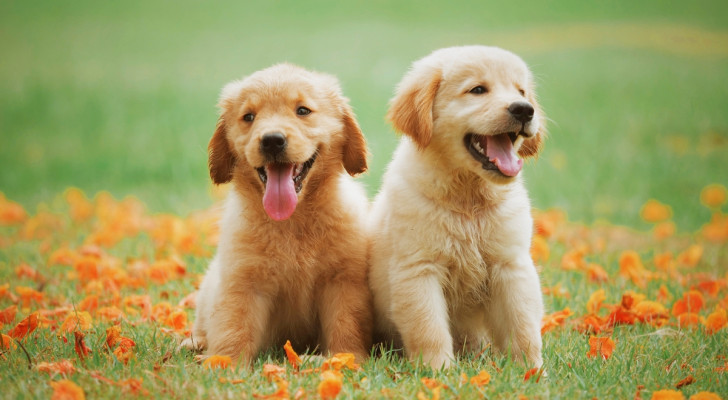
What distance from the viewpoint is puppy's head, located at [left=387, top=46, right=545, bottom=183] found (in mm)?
3203

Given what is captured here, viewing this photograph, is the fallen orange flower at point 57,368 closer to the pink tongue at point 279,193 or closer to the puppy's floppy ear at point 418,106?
the pink tongue at point 279,193

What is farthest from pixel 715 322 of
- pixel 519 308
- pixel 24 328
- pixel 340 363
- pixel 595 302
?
pixel 24 328

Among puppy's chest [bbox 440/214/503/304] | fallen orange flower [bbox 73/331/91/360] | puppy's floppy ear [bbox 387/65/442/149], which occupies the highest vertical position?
puppy's floppy ear [bbox 387/65/442/149]

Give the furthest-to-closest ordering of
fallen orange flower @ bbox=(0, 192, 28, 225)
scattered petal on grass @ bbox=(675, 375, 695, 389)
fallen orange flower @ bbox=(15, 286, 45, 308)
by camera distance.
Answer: fallen orange flower @ bbox=(0, 192, 28, 225), fallen orange flower @ bbox=(15, 286, 45, 308), scattered petal on grass @ bbox=(675, 375, 695, 389)

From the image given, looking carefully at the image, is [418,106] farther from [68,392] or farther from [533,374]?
[68,392]

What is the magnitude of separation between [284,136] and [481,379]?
1.32 m

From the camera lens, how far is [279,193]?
11.1 ft

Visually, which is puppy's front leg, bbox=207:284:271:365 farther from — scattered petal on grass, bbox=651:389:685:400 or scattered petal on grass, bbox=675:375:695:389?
scattered petal on grass, bbox=675:375:695:389

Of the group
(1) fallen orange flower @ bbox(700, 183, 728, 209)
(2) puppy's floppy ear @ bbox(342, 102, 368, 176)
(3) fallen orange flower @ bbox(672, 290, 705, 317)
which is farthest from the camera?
(1) fallen orange flower @ bbox(700, 183, 728, 209)

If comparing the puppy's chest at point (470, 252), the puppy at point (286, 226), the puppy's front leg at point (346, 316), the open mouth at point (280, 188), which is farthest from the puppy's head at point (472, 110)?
the puppy's front leg at point (346, 316)

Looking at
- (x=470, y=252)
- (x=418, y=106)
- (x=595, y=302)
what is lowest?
(x=595, y=302)

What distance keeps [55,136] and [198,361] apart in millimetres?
7210

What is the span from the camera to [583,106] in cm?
1029

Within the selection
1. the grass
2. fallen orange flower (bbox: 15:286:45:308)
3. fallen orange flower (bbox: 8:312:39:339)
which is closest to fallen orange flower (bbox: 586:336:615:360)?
the grass
